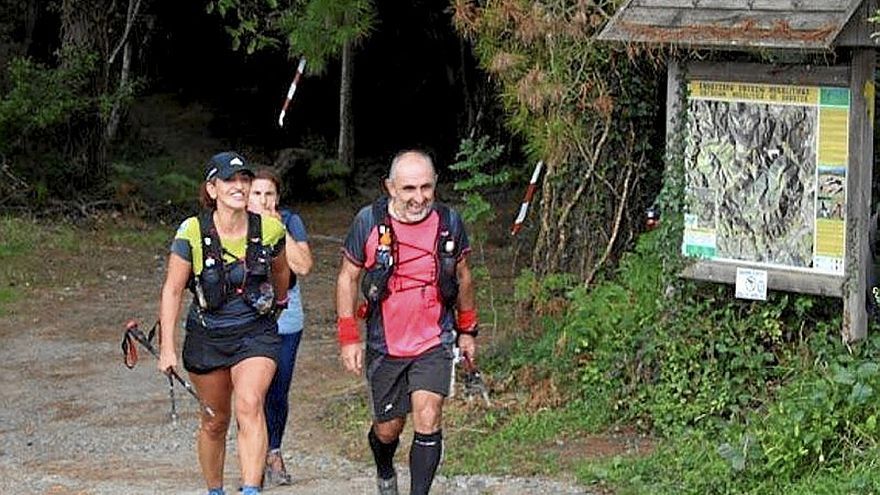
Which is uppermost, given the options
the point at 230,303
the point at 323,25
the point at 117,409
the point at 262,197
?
the point at 323,25

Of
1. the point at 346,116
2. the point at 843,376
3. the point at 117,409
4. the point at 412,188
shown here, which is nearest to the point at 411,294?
the point at 412,188

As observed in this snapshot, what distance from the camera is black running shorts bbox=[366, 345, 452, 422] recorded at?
7.29 meters

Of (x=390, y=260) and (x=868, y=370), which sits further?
(x=868, y=370)

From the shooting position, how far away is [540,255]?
1040 cm

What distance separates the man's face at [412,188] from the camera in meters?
7.16

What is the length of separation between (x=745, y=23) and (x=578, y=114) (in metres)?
1.63

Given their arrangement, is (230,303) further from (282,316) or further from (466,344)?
(466,344)

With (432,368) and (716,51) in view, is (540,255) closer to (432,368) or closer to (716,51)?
(716,51)

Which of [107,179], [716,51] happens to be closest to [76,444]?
[716,51]

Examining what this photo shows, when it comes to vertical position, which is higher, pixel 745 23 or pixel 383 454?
pixel 745 23

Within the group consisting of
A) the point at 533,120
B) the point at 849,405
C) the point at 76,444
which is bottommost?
the point at 76,444

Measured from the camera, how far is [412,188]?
7164 mm

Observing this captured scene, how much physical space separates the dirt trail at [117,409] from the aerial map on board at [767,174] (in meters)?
1.59

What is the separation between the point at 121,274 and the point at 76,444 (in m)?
6.20
